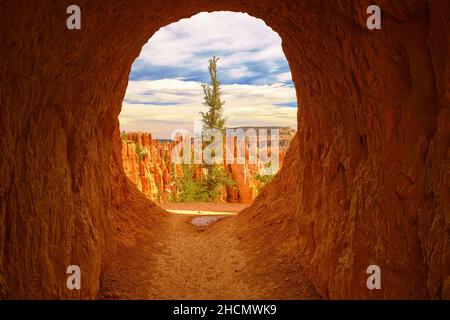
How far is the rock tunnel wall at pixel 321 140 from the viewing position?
3793 mm

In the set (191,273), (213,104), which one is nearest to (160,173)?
(213,104)

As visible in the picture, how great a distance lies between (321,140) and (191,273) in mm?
5198

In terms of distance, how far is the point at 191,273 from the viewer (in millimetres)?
9266

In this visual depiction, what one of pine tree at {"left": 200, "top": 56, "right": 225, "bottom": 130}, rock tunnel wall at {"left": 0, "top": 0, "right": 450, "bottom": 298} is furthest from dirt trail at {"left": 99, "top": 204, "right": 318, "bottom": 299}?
pine tree at {"left": 200, "top": 56, "right": 225, "bottom": 130}

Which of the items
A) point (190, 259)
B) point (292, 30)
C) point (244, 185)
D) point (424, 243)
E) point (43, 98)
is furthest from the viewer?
point (244, 185)

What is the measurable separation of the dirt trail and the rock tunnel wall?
683 millimetres

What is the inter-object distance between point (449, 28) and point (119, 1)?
5.09 m

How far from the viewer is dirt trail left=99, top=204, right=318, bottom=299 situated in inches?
304

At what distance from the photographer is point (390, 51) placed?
180 inches

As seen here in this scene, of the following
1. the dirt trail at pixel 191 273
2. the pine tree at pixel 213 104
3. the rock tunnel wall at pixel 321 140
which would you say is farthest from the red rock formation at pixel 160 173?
the rock tunnel wall at pixel 321 140

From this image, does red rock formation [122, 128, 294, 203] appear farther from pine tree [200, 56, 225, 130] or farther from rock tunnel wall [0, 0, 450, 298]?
rock tunnel wall [0, 0, 450, 298]
